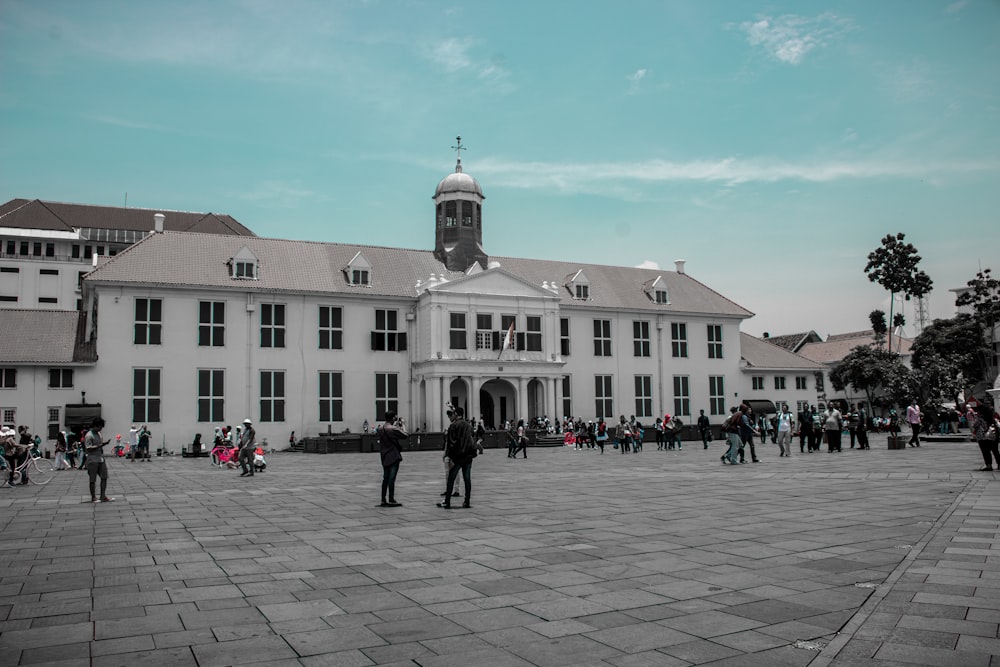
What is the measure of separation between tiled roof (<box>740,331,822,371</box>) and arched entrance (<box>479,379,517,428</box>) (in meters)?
20.7

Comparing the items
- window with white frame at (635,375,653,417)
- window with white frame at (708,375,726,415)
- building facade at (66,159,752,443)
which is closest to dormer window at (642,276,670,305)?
building facade at (66,159,752,443)

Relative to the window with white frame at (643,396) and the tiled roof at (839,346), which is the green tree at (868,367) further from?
the tiled roof at (839,346)

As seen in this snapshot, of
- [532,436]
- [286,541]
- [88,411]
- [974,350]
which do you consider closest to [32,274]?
[88,411]

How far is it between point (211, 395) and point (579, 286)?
25.3m

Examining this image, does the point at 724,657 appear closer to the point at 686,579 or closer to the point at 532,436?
the point at 686,579

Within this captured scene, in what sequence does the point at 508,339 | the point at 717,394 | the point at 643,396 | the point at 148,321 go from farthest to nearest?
1. the point at 717,394
2. the point at 643,396
3. the point at 508,339
4. the point at 148,321

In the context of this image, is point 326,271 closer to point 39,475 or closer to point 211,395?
point 211,395

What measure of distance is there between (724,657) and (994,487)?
12.8m

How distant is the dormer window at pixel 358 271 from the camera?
47.1m

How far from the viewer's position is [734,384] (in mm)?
58031

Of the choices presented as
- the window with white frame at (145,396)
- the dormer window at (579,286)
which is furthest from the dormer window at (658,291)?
the window with white frame at (145,396)

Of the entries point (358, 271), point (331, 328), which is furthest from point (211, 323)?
point (358, 271)

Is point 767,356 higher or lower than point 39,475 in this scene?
higher

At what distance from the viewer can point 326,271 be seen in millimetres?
47125
